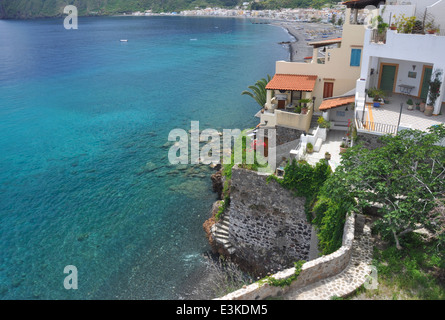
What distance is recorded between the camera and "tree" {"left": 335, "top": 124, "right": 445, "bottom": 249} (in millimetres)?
14141

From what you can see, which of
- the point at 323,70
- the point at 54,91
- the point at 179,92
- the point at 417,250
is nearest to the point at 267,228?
the point at 417,250

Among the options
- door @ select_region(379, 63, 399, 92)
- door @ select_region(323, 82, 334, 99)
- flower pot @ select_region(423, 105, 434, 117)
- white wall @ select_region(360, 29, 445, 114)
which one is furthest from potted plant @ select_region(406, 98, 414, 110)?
door @ select_region(323, 82, 334, 99)

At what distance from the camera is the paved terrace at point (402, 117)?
2117cm

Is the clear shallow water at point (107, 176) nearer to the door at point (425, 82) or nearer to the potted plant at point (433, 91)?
the potted plant at point (433, 91)

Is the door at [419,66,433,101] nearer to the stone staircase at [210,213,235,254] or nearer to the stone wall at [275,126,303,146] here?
the stone wall at [275,126,303,146]

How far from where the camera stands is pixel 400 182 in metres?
15.0

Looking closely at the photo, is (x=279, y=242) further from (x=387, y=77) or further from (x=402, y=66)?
(x=402, y=66)

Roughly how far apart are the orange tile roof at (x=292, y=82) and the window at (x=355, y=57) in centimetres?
301

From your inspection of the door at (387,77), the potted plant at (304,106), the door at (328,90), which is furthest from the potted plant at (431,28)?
the potted plant at (304,106)

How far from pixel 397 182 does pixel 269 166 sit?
7550mm

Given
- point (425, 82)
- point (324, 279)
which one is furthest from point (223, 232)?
point (425, 82)

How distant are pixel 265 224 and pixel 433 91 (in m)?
13.4

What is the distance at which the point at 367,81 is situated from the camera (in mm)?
25234
